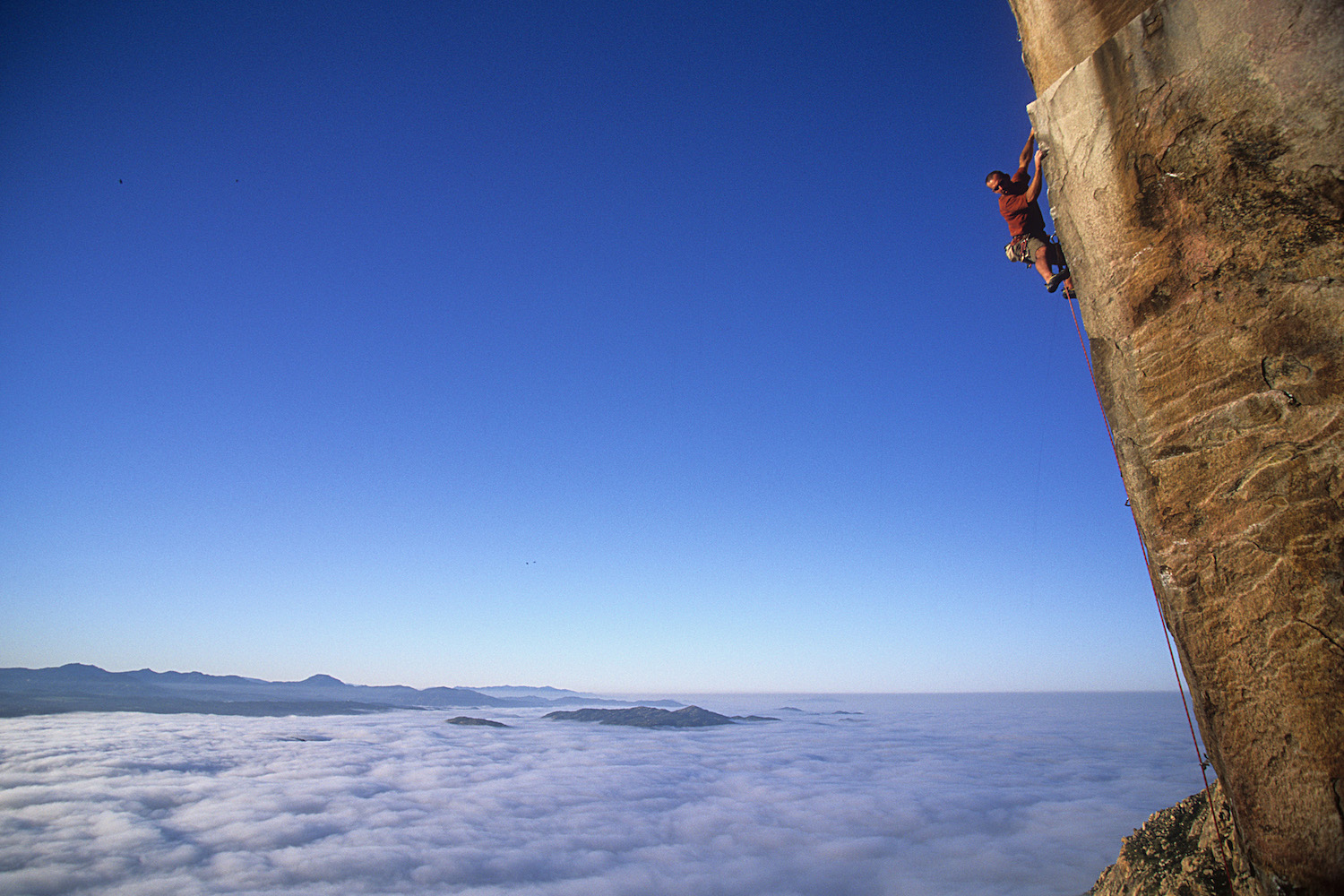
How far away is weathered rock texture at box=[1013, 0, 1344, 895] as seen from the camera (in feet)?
8.24

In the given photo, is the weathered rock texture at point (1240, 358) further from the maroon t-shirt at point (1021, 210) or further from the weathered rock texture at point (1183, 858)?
the weathered rock texture at point (1183, 858)

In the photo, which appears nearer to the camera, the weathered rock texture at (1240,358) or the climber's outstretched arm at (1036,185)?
the weathered rock texture at (1240,358)

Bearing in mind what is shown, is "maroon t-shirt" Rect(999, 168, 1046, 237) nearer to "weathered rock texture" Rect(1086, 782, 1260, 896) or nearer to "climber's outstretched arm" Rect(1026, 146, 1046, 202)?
"climber's outstretched arm" Rect(1026, 146, 1046, 202)

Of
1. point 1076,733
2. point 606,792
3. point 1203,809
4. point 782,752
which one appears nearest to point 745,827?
point 606,792

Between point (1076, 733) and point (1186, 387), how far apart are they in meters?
104

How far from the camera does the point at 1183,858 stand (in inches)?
211

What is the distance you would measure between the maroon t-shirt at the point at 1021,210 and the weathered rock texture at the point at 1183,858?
453 centimetres

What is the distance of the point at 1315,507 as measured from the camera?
255cm

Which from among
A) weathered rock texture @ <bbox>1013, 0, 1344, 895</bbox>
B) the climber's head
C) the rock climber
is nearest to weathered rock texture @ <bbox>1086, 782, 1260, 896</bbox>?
weathered rock texture @ <bbox>1013, 0, 1344, 895</bbox>

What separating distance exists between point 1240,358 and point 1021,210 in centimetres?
237

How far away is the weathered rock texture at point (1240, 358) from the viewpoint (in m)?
2.51

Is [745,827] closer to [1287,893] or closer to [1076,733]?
[1287,893]

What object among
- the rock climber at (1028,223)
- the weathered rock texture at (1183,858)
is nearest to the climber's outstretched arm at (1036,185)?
the rock climber at (1028,223)

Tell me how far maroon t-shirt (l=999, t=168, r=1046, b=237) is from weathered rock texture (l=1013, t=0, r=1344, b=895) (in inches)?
48.6
